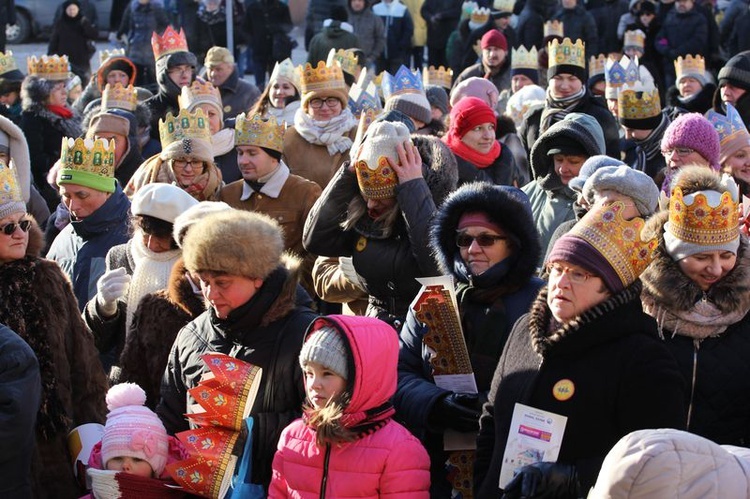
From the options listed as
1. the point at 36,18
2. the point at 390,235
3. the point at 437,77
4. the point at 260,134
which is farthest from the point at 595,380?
the point at 36,18

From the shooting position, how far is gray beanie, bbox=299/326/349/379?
4504 millimetres

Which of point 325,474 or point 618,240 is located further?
point 325,474

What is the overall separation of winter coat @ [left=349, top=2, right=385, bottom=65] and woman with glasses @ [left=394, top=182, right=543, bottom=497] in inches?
526

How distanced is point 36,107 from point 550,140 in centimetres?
569

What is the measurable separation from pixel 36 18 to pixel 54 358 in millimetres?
20052

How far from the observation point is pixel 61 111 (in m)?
11.7

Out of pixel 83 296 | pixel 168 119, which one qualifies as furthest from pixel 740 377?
pixel 168 119

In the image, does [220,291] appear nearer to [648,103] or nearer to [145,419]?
[145,419]

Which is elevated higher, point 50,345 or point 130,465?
point 50,345

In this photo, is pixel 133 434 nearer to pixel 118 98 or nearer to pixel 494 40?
pixel 118 98

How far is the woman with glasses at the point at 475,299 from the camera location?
16.1 feet

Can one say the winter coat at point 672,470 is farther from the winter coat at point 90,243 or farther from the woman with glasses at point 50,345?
the winter coat at point 90,243

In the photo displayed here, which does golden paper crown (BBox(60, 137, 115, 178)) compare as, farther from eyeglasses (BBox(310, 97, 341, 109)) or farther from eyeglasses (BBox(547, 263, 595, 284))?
eyeglasses (BBox(547, 263, 595, 284))

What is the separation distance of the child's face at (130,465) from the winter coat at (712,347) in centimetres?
192
